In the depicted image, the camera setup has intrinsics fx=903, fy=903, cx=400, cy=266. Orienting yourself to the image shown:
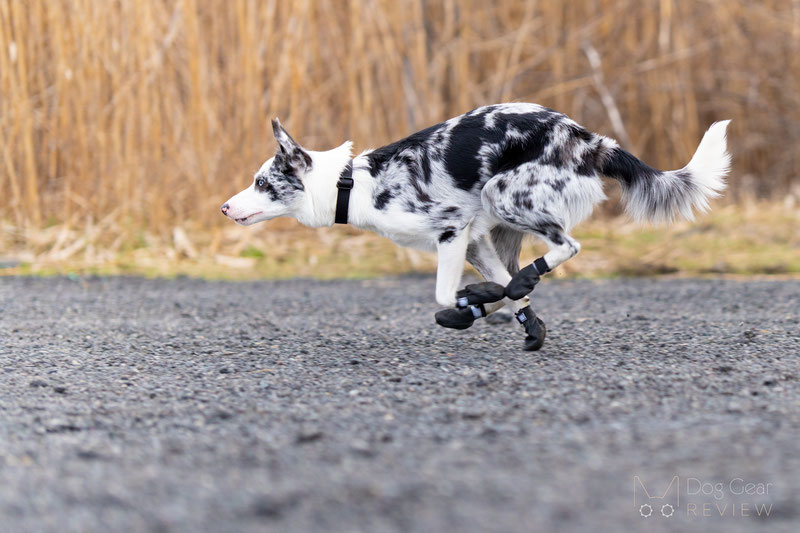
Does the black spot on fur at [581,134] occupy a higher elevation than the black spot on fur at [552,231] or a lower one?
higher

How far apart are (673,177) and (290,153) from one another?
1.66 meters

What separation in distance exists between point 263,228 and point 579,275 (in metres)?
2.72

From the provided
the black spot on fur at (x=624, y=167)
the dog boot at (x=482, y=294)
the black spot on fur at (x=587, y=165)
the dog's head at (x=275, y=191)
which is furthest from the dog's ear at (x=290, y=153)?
the black spot on fur at (x=624, y=167)

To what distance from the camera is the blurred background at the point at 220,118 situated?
6.92m

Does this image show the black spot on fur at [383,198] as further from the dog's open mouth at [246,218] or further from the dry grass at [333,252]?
the dry grass at [333,252]

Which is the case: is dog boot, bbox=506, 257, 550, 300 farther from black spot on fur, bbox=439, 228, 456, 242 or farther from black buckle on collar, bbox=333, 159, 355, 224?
black buckle on collar, bbox=333, 159, 355, 224

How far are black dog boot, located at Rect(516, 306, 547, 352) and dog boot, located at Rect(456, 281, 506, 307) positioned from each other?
0.17 metres

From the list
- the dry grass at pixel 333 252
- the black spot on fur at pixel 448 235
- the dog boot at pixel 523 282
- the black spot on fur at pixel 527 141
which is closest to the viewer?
the dog boot at pixel 523 282

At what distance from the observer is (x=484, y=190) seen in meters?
3.80

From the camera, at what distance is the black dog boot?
3.80m

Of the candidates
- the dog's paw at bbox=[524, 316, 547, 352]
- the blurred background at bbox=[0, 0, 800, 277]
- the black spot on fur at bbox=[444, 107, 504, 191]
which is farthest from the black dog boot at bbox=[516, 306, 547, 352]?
the blurred background at bbox=[0, 0, 800, 277]

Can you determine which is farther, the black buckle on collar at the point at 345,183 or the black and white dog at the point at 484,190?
the black buckle on collar at the point at 345,183

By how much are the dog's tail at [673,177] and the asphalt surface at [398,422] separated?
0.61m

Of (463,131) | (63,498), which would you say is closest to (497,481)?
(63,498)
